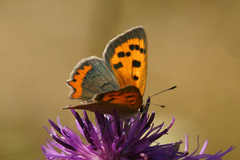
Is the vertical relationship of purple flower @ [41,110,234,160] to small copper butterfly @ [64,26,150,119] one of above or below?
below

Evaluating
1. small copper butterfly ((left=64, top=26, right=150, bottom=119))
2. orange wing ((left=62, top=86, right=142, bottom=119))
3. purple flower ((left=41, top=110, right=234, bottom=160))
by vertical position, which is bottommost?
purple flower ((left=41, top=110, right=234, bottom=160))

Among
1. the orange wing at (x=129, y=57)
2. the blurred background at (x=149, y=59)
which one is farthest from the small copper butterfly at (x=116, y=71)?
the blurred background at (x=149, y=59)

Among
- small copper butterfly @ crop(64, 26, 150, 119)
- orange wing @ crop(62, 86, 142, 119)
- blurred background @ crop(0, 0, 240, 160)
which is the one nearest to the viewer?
orange wing @ crop(62, 86, 142, 119)

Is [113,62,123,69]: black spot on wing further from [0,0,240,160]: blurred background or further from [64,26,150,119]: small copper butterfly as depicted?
[0,0,240,160]: blurred background

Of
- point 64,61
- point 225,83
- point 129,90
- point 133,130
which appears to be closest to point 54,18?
point 64,61

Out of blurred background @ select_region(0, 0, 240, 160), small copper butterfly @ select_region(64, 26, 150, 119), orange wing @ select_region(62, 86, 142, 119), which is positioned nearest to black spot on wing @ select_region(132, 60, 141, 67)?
small copper butterfly @ select_region(64, 26, 150, 119)

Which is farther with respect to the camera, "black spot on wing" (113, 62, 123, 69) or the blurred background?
the blurred background
